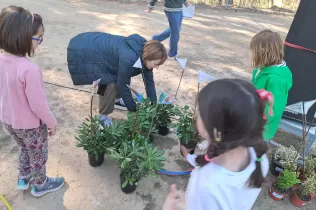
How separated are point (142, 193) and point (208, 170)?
1539 millimetres

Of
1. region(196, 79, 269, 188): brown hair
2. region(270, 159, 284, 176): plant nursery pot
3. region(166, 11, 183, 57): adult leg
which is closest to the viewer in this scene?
region(196, 79, 269, 188): brown hair

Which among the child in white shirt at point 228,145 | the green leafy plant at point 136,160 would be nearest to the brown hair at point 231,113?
the child in white shirt at point 228,145

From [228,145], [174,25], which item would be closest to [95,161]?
[228,145]

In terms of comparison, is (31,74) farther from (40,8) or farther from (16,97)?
(40,8)

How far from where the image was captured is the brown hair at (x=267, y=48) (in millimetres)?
2148

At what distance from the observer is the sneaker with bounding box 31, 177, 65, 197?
225 centimetres

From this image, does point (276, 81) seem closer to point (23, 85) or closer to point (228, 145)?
point (228, 145)

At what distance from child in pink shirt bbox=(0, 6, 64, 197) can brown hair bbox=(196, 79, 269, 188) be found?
3.70 ft

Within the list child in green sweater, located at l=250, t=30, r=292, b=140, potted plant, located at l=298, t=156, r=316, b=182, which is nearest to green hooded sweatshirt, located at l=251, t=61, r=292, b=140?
child in green sweater, located at l=250, t=30, r=292, b=140

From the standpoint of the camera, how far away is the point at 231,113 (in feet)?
3.08

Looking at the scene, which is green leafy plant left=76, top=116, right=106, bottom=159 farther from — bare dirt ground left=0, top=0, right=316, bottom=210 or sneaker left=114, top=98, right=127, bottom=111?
sneaker left=114, top=98, right=127, bottom=111

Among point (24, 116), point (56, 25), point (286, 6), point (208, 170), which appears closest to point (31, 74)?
point (24, 116)

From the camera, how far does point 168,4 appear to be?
472 centimetres

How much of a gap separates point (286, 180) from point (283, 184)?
2.2 inches
